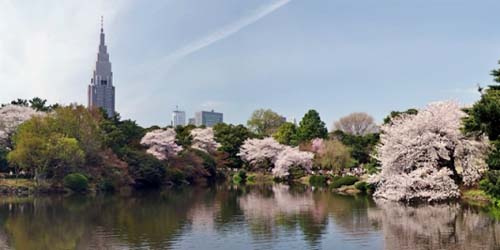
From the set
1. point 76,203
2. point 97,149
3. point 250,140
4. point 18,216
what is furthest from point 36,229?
point 250,140

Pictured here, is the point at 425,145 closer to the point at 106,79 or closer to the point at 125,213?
the point at 125,213

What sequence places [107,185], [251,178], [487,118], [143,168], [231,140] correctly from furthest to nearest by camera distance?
[231,140] < [251,178] < [143,168] < [107,185] < [487,118]

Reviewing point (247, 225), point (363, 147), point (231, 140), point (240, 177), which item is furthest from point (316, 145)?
point (247, 225)

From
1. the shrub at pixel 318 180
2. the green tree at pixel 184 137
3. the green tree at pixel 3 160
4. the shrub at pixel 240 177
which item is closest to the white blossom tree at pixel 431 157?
the shrub at pixel 318 180

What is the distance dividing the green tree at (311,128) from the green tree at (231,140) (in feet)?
23.3

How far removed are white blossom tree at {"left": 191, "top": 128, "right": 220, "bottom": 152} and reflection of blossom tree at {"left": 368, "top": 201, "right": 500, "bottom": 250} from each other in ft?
136

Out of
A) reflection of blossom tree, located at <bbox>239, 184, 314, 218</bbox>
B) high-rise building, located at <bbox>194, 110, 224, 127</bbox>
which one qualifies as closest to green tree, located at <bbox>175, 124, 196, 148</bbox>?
reflection of blossom tree, located at <bbox>239, 184, 314, 218</bbox>

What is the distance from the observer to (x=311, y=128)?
66812 mm

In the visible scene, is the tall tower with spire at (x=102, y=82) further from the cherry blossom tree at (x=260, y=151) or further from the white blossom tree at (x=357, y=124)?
the cherry blossom tree at (x=260, y=151)

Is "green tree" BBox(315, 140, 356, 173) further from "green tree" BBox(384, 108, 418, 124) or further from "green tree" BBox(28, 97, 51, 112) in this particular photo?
"green tree" BBox(28, 97, 51, 112)

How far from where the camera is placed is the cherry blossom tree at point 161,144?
5459cm

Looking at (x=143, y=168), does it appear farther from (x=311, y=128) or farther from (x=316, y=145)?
(x=311, y=128)

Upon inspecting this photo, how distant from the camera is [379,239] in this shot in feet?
58.3

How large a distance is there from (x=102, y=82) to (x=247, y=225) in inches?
4488
